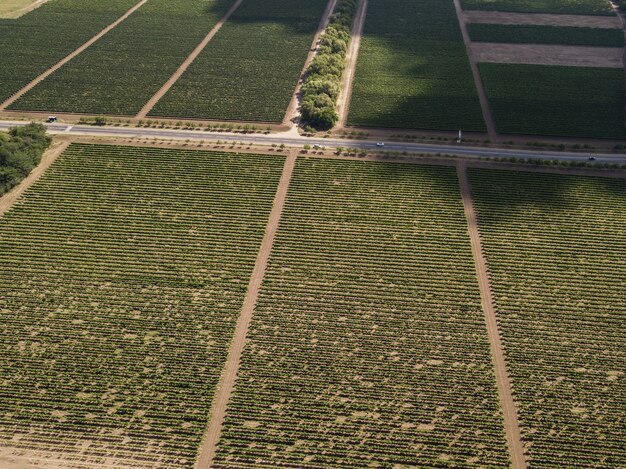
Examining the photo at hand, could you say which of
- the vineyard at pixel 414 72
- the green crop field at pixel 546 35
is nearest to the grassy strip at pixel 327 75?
the vineyard at pixel 414 72

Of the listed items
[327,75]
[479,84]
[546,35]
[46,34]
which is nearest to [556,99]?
[479,84]

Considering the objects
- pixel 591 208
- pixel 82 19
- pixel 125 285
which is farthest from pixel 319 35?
pixel 125 285

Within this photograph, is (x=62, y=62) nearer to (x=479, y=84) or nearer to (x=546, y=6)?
(x=479, y=84)

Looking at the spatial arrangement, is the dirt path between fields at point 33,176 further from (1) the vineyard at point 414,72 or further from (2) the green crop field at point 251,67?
(1) the vineyard at point 414,72

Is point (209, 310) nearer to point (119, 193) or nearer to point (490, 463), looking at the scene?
point (119, 193)

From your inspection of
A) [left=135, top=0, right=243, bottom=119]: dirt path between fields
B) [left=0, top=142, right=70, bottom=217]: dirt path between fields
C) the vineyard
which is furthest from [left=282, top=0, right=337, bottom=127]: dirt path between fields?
[left=0, top=142, right=70, bottom=217]: dirt path between fields
